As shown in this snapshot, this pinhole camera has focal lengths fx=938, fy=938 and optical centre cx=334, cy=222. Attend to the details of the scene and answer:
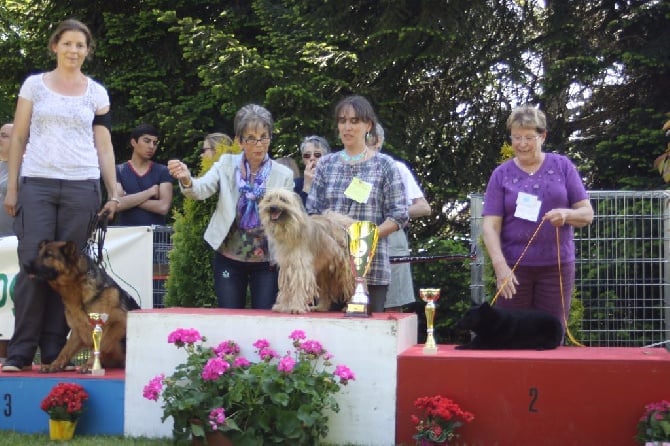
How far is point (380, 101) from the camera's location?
9500 millimetres

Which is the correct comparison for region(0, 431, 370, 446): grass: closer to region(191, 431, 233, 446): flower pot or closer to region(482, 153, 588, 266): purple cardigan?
region(191, 431, 233, 446): flower pot

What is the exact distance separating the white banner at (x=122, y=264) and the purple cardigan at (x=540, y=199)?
3.24m

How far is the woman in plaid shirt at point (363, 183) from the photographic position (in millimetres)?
4941

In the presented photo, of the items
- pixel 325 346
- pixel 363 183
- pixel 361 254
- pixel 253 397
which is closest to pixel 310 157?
pixel 363 183

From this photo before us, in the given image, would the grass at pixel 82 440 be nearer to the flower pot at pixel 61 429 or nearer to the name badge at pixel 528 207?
the flower pot at pixel 61 429

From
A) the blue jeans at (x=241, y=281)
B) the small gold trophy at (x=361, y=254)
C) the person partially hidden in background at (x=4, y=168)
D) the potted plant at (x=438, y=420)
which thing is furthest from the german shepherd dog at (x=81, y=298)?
the person partially hidden in background at (x=4, y=168)

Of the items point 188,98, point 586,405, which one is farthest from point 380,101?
point 586,405

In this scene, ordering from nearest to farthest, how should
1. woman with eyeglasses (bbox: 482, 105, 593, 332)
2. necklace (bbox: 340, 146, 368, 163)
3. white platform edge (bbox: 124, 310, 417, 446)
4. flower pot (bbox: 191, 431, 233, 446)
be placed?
flower pot (bbox: 191, 431, 233, 446) → white platform edge (bbox: 124, 310, 417, 446) → woman with eyeglasses (bbox: 482, 105, 593, 332) → necklace (bbox: 340, 146, 368, 163)

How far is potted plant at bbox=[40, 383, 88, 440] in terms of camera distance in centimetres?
456

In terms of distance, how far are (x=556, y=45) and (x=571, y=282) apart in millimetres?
5019

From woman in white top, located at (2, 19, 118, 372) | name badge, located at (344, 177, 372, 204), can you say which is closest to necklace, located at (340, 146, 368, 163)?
name badge, located at (344, 177, 372, 204)

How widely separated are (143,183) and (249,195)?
2.34m

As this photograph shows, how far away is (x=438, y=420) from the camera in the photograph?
4.12m

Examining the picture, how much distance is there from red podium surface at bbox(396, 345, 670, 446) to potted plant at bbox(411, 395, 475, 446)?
9cm
